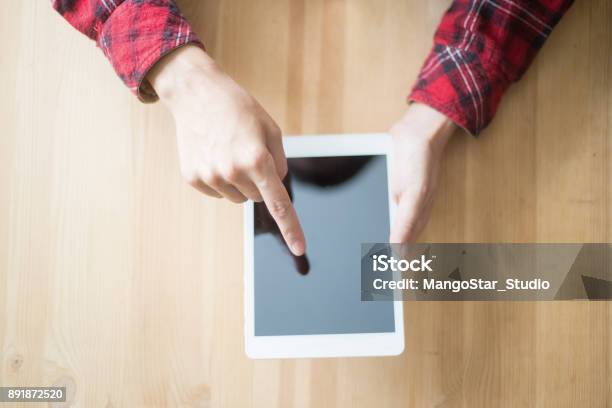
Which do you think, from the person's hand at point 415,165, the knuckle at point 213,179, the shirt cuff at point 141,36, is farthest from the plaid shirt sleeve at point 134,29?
the person's hand at point 415,165

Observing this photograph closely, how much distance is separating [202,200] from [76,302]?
0.19m

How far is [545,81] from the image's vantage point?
612mm

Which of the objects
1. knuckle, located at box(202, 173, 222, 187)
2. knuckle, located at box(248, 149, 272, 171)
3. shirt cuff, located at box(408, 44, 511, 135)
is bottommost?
knuckle, located at box(202, 173, 222, 187)

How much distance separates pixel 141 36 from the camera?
1.68 feet

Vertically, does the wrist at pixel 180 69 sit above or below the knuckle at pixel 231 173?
above

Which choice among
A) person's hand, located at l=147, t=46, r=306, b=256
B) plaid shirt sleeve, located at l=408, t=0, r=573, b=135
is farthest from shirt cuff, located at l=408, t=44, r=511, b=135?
person's hand, located at l=147, t=46, r=306, b=256

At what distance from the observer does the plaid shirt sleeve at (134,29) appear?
509 millimetres

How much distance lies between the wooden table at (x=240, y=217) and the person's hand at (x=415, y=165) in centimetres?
3

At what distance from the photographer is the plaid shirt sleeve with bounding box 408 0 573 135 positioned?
57 cm

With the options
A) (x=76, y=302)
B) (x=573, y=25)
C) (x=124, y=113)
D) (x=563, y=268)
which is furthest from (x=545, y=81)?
(x=76, y=302)

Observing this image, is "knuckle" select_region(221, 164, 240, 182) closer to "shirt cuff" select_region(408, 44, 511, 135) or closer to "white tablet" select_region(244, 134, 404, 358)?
"white tablet" select_region(244, 134, 404, 358)

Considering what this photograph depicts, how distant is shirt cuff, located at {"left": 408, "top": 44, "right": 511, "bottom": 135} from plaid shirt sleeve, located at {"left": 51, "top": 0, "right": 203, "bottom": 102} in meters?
0.26

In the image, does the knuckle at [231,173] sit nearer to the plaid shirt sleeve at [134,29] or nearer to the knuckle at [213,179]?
the knuckle at [213,179]

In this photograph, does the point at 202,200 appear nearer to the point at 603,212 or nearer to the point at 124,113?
the point at 124,113
